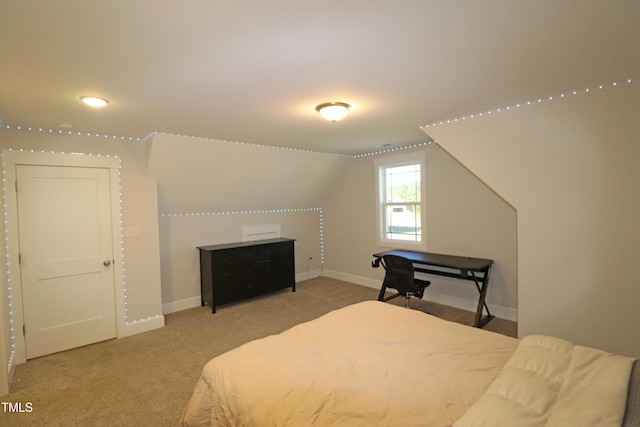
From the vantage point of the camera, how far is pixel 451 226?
14.2 feet

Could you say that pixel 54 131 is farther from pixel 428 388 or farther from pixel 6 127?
pixel 428 388

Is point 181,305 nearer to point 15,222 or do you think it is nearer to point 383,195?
point 15,222

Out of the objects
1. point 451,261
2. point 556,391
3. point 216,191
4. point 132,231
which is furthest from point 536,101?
point 132,231

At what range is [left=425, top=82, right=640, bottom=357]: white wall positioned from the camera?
2410mm

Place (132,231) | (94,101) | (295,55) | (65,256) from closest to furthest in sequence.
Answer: (295,55) < (94,101) < (65,256) < (132,231)

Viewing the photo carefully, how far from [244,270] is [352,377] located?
3369mm

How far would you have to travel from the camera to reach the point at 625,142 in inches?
93.8

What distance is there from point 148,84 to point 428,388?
2.42 m

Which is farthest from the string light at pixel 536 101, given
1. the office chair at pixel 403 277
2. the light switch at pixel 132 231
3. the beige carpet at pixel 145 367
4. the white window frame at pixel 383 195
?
the light switch at pixel 132 231

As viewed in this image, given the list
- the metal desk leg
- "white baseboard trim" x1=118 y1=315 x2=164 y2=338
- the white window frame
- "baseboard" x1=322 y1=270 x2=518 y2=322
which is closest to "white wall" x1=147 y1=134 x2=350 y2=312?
"white baseboard trim" x1=118 y1=315 x2=164 y2=338

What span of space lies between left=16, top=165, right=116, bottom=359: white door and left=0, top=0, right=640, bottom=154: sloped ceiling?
2.20 feet

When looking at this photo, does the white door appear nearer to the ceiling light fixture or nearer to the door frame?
the door frame

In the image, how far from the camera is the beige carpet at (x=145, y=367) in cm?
228

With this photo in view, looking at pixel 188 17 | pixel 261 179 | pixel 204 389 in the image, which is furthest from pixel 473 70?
pixel 261 179
